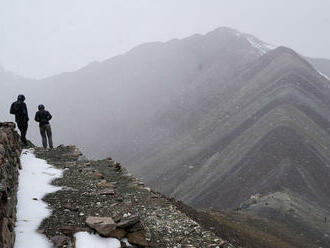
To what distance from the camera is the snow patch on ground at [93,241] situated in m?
7.38

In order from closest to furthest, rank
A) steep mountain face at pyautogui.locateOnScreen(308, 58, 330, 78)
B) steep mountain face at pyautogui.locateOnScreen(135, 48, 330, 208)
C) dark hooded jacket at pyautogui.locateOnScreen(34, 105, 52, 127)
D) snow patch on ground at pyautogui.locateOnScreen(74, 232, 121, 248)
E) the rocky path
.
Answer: snow patch on ground at pyautogui.locateOnScreen(74, 232, 121, 248) → the rocky path → dark hooded jacket at pyautogui.locateOnScreen(34, 105, 52, 127) → steep mountain face at pyautogui.locateOnScreen(135, 48, 330, 208) → steep mountain face at pyautogui.locateOnScreen(308, 58, 330, 78)

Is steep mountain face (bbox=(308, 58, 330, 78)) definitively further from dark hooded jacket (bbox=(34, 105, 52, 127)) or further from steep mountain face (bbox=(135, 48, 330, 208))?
dark hooded jacket (bbox=(34, 105, 52, 127))

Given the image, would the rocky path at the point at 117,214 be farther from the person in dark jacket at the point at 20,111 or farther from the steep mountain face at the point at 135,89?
the steep mountain face at the point at 135,89

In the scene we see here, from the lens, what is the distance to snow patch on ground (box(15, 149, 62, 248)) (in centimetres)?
743

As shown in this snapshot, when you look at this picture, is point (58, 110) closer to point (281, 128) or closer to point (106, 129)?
point (106, 129)

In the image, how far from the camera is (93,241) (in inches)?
296

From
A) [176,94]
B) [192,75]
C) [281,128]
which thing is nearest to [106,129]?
[176,94]

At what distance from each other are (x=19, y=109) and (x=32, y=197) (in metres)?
6.73

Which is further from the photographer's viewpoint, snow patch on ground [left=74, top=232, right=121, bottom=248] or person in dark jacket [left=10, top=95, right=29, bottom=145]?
person in dark jacket [left=10, top=95, right=29, bottom=145]

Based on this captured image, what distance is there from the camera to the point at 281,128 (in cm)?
4150

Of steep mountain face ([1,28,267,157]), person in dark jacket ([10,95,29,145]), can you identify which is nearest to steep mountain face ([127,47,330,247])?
steep mountain face ([1,28,267,157])

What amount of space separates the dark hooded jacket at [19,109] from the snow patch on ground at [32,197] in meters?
1.81

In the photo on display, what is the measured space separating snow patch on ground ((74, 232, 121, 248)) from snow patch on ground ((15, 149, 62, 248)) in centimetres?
60

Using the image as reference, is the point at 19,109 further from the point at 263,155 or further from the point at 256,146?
the point at 256,146
